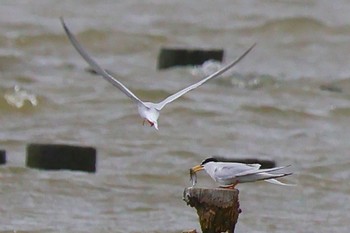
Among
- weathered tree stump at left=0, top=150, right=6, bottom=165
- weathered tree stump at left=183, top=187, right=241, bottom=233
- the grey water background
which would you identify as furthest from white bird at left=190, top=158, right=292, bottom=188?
weathered tree stump at left=0, top=150, right=6, bottom=165

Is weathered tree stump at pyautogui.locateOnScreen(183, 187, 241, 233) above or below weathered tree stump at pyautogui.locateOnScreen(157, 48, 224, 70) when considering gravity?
below

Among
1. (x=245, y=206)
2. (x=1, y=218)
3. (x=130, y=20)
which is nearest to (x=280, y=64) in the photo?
(x=130, y=20)

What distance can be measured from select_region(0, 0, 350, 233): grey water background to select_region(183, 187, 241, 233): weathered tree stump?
11.8ft

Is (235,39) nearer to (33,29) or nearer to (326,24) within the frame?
(326,24)

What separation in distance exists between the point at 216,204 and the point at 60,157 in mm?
6023

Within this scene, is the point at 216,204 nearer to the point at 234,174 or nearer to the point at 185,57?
the point at 234,174

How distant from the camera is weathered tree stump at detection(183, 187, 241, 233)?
10547 mm

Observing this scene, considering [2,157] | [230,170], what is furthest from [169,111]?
[230,170]

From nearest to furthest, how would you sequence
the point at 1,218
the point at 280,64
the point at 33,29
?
the point at 1,218
the point at 280,64
the point at 33,29

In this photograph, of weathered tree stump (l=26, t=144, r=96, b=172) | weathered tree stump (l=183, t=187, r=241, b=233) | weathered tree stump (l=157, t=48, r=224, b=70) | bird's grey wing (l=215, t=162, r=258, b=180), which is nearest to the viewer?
weathered tree stump (l=183, t=187, r=241, b=233)

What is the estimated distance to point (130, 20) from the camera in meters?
29.2

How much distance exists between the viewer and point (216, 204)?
34.6 ft

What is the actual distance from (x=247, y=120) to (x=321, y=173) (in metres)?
3.43

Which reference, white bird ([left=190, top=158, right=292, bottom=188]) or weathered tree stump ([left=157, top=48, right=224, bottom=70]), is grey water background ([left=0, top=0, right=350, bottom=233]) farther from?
white bird ([left=190, top=158, right=292, bottom=188])
